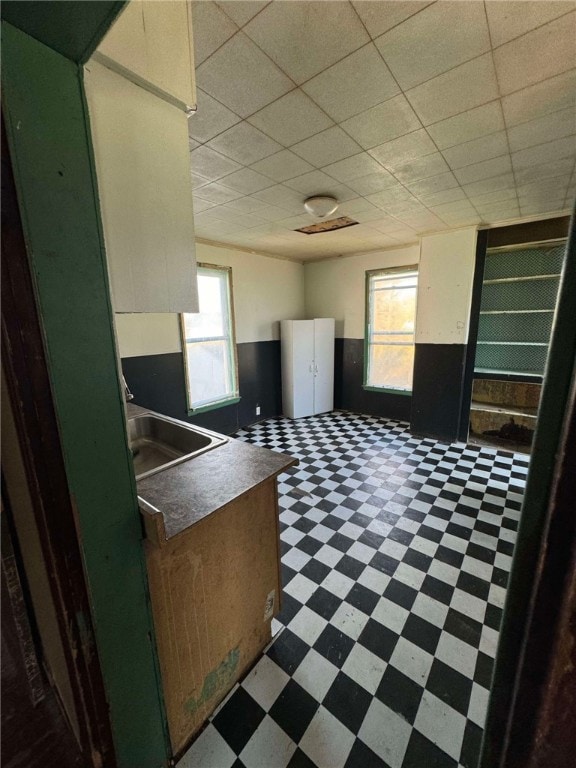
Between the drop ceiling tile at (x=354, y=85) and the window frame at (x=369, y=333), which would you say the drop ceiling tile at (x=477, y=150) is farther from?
the window frame at (x=369, y=333)

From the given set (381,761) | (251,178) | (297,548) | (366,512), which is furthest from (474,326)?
(381,761)

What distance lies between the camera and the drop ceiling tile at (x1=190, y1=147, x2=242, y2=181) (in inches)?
73.4

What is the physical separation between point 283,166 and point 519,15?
1.28 m

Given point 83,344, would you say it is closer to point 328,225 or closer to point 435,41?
point 435,41

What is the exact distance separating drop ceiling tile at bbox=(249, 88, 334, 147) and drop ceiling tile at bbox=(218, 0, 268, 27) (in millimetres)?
376

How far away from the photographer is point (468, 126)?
5.36 ft

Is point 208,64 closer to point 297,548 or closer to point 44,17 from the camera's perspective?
point 44,17

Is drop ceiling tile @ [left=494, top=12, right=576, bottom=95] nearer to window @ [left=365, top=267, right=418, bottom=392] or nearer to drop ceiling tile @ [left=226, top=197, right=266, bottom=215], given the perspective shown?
drop ceiling tile @ [left=226, top=197, right=266, bottom=215]

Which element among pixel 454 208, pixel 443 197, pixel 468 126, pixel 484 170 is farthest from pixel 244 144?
pixel 454 208

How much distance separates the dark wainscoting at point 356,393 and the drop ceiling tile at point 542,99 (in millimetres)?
3278

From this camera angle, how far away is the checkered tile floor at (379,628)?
3.70 ft

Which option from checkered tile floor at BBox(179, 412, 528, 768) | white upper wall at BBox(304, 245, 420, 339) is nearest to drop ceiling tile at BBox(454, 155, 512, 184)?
white upper wall at BBox(304, 245, 420, 339)

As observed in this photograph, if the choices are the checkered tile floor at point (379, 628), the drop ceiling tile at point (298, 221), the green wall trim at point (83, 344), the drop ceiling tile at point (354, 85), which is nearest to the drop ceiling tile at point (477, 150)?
the drop ceiling tile at point (354, 85)

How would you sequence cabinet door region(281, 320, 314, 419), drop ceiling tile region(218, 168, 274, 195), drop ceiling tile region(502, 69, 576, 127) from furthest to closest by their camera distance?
cabinet door region(281, 320, 314, 419) < drop ceiling tile region(218, 168, 274, 195) < drop ceiling tile region(502, 69, 576, 127)
